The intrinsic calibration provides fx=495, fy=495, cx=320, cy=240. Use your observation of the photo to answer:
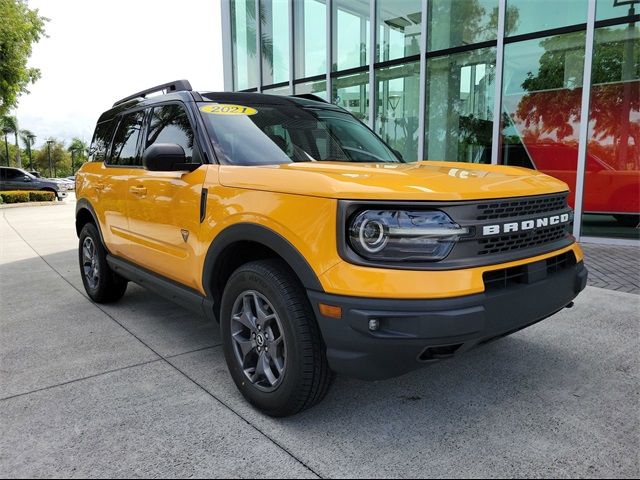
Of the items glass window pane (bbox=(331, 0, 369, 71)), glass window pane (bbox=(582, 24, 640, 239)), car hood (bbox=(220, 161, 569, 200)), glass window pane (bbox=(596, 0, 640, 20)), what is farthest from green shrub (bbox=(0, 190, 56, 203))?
car hood (bbox=(220, 161, 569, 200))

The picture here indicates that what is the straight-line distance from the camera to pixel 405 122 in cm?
1082

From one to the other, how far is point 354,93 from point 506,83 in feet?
12.5

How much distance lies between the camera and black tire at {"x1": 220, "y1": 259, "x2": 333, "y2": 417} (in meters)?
2.34

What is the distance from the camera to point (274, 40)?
13953 mm

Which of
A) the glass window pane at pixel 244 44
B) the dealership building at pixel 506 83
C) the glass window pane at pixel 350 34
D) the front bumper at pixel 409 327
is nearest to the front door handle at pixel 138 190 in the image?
the front bumper at pixel 409 327

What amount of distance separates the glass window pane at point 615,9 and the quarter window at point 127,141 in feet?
24.9

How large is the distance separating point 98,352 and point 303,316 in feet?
6.66

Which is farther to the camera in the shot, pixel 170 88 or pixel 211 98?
pixel 170 88

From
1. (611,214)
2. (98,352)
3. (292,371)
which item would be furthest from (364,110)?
(292,371)

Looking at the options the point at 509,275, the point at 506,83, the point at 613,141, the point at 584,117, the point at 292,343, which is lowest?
the point at 292,343

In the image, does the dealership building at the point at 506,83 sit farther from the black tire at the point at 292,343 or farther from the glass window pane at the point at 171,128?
the black tire at the point at 292,343

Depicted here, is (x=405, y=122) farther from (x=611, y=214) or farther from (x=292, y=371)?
(x=292, y=371)

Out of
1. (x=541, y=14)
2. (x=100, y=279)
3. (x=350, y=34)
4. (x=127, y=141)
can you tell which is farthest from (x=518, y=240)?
(x=350, y=34)

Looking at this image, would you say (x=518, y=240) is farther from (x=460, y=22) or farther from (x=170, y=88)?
(x=460, y=22)
